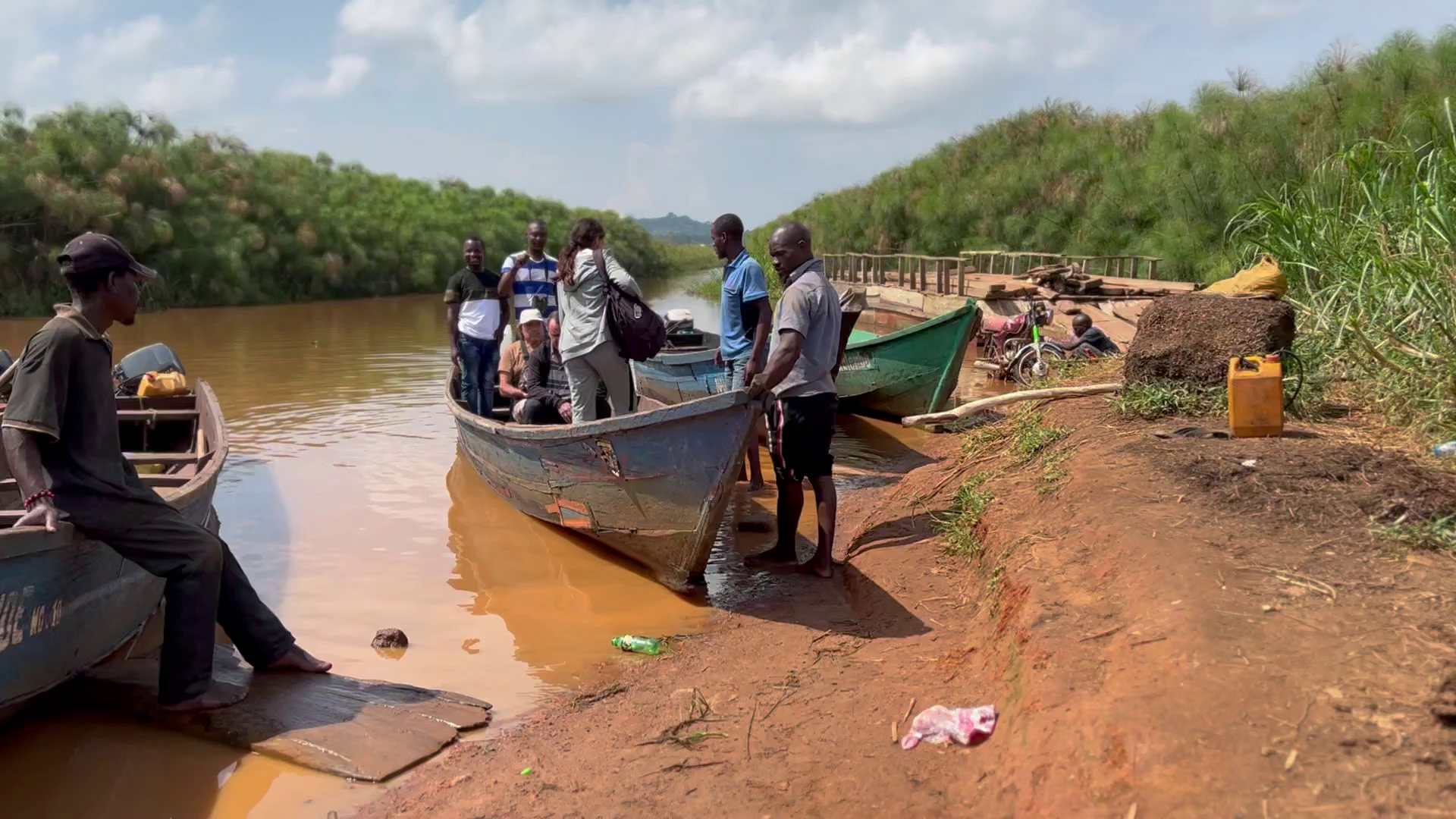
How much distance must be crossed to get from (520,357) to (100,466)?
4.52 meters

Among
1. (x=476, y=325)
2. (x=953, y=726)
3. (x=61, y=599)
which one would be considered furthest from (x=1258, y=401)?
(x=476, y=325)

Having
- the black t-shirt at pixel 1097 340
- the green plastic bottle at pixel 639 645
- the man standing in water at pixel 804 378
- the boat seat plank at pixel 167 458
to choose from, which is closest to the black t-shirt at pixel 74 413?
the green plastic bottle at pixel 639 645

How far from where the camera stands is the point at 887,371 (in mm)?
10133

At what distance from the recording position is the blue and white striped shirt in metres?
8.38

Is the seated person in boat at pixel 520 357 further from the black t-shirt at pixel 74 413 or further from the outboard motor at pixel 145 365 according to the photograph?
the black t-shirt at pixel 74 413

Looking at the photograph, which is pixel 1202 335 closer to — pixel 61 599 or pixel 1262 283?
pixel 1262 283

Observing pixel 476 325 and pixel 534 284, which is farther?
pixel 476 325

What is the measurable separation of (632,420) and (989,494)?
2066 millimetres

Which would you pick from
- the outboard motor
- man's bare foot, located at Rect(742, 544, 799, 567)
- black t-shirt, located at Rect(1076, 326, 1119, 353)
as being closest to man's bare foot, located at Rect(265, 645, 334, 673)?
man's bare foot, located at Rect(742, 544, 799, 567)

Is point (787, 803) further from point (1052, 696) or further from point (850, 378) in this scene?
point (850, 378)

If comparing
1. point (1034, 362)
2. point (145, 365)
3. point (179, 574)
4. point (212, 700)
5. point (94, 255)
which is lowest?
point (212, 700)

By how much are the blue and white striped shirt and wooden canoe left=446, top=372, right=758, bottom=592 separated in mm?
2008

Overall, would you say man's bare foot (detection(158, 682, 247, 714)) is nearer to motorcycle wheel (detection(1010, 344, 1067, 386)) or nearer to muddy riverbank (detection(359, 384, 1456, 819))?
muddy riverbank (detection(359, 384, 1456, 819))

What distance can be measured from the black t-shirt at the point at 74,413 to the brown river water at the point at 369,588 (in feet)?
3.28
